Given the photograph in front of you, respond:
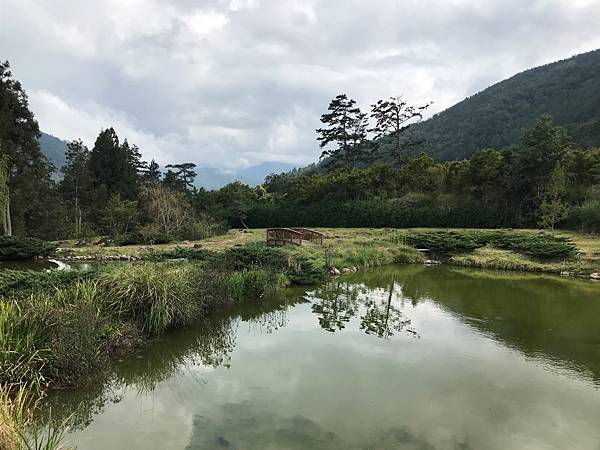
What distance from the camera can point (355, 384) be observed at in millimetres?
6938

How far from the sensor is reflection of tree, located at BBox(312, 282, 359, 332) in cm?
1106

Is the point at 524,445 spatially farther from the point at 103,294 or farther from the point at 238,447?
the point at 103,294

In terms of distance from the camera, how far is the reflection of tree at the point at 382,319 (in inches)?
407

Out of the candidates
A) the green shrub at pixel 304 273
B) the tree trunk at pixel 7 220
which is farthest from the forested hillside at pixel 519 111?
the tree trunk at pixel 7 220

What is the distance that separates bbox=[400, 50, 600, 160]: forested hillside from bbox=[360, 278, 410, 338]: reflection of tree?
43459 millimetres

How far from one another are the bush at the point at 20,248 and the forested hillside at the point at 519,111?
44154mm

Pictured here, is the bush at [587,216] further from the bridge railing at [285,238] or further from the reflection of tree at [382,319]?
the reflection of tree at [382,319]

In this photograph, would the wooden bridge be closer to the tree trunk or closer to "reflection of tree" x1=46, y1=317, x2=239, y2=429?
"reflection of tree" x1=46, y1=317, x2=239, y2=429

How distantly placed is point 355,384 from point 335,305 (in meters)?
6.00

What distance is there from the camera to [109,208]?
1184 inches

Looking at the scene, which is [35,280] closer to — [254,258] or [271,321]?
[271,321]

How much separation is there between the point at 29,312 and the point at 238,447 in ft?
14.2

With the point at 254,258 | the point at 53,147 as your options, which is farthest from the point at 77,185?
the point at 53,147

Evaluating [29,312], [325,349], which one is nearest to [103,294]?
[29,312]
